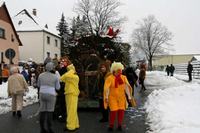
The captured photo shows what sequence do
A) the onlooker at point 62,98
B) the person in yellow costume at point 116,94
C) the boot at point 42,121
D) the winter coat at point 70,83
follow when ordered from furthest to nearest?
1. the onlooker at point 62,98
2. the winter coat at point 70,83
3. the person in yellow costume at point 116,94
4. the boot at point 42,121

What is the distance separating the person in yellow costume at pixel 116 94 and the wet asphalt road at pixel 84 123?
412 millimetres

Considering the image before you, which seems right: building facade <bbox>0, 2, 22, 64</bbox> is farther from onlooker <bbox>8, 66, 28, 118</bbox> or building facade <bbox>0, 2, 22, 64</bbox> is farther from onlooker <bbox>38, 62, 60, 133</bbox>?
onlooker <bbox>38, 62, 60, 133</bbox>

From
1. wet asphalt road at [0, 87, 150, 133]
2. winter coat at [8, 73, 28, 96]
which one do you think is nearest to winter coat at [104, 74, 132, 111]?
wet asphalt road at [0, 87, 150, 133]

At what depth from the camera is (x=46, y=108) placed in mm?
9352

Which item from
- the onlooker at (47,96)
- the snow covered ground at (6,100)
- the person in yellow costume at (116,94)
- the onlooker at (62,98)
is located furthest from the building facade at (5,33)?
the onlooker at (47,96)

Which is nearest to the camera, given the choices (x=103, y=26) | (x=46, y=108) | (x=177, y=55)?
(x=46, y=108)

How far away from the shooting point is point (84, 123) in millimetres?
11297

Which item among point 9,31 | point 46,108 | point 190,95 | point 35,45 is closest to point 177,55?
point 35,45

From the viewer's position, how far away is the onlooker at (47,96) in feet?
A: 30.7

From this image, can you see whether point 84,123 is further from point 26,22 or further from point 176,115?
point 26,22

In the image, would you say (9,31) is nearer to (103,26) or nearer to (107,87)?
(103,26)

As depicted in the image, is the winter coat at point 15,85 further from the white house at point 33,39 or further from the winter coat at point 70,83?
the white house at point 33,39

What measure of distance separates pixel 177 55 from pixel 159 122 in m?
131

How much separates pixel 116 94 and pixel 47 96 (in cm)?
177
